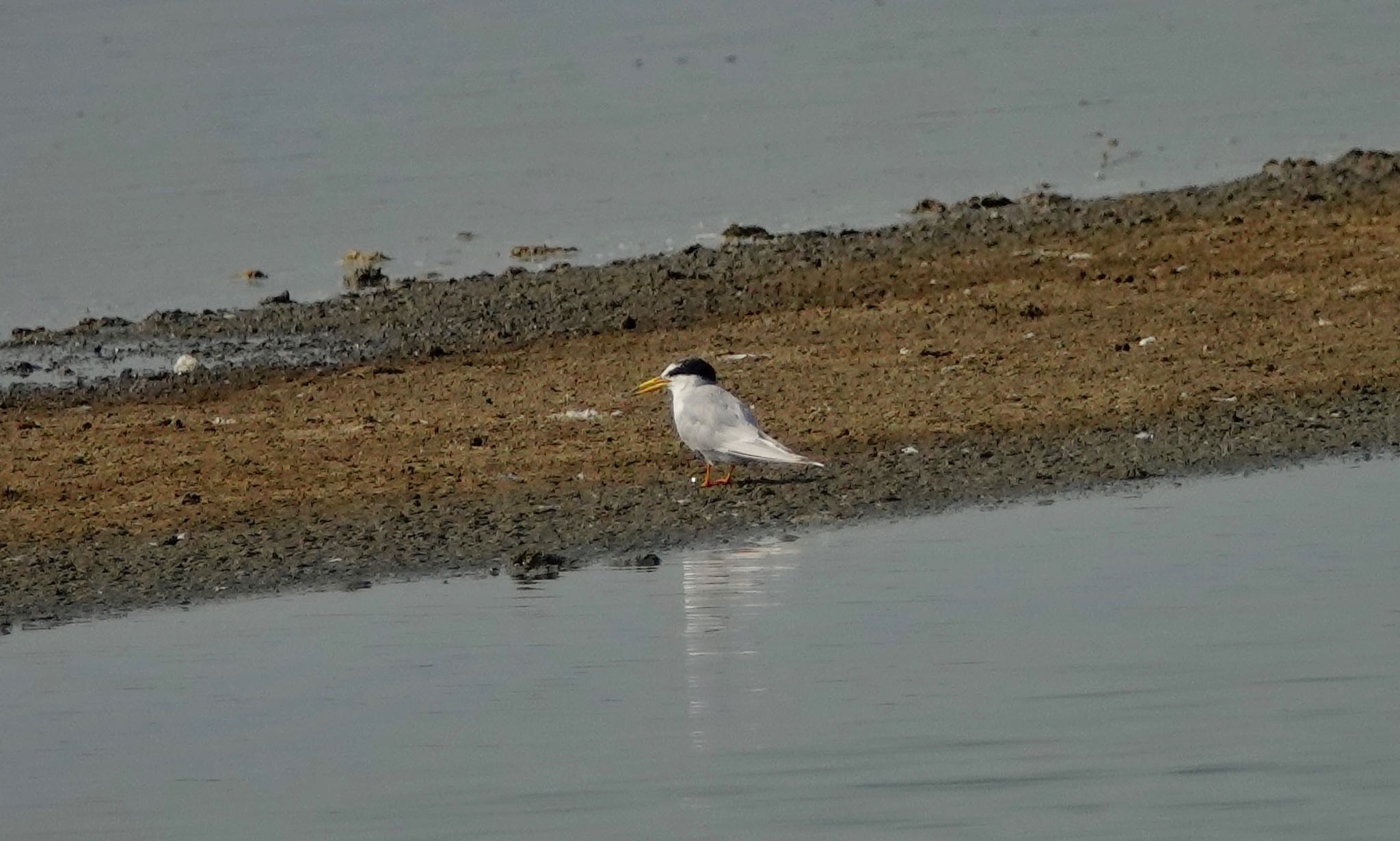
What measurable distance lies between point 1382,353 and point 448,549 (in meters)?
5.58

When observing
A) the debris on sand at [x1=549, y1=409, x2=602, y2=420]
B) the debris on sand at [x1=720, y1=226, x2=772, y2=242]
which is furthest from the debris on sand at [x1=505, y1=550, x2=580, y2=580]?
the debris on sand at [x1=720, y1=226, x2=772, y2=242]

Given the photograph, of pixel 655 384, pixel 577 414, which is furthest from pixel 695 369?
pixel 577 414

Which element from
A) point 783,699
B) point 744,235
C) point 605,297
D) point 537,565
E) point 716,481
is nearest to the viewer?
point 783,699

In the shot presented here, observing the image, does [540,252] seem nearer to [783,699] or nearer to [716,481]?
[716,481]

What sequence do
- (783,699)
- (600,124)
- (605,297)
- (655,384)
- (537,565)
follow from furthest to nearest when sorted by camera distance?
(600,124), (605,297), (655,384), (537,565), (783,699)

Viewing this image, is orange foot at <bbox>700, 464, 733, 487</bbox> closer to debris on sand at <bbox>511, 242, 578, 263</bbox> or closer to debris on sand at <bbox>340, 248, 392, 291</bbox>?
debris on sand at <bbox>340, 248, 392, 291</bbox>

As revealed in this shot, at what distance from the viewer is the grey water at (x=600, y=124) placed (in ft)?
70.5

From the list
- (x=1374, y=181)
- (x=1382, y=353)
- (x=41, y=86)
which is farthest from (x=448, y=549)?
(x=41, y=86)

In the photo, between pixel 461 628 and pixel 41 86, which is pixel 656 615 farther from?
pixel 41 86

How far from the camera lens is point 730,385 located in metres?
14.9

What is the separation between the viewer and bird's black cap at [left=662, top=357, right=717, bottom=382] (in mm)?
13008

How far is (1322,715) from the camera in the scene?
8977mm

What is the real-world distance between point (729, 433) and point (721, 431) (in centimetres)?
4

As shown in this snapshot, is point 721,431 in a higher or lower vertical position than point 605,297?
lower
